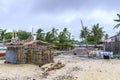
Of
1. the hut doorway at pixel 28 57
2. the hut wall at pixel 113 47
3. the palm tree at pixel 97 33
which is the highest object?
the palm tree at pixel 97 33

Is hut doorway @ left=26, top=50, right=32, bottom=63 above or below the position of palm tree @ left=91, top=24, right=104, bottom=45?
below

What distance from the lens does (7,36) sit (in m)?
71.6

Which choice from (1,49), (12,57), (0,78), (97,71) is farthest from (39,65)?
(1,49)

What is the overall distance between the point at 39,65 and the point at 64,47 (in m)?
37.3

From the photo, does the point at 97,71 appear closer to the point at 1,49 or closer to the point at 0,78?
the point at 0,78

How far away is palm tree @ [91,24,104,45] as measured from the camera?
220 feet

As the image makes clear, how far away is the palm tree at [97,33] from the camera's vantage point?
6712 cm

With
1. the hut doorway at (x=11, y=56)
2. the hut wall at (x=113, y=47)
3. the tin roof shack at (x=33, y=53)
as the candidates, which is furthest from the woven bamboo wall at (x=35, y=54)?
Result: the hut wall at (x=113, y=47)

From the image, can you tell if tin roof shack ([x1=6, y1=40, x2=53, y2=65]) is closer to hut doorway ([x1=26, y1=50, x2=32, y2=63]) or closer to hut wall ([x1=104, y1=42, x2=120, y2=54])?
hut doorway ([x1=26, y1=50, x2=32, y2=63])

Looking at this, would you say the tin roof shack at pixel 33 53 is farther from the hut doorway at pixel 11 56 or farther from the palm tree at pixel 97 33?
the palm tree at pixel 97 33

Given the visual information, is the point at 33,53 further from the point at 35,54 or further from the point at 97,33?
the point at 97,33

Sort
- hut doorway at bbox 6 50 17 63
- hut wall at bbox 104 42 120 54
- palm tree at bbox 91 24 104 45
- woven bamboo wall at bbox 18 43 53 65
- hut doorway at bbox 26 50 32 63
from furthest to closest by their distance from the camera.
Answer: palm tree at bbox 91 24 104 45
hut wall at bbox 104 42 120 54
hut doorway at bbox 6 50 17 63
hut doorway at bbox 26 50 32 63
woven bamboo wall at bbox 18 43 53 65

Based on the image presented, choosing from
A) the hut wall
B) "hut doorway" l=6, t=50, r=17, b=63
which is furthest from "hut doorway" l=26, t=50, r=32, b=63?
the hut wall

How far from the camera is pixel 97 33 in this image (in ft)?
220
